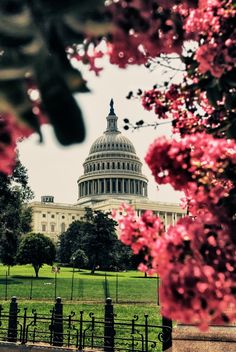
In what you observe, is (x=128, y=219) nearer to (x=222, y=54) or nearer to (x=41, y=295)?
(x=222, y=54)

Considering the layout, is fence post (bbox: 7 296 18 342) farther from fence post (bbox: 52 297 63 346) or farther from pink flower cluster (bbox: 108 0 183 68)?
pink flower cluster (bbox: 108 0 183 68)

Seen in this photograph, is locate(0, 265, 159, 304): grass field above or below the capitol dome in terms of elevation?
below

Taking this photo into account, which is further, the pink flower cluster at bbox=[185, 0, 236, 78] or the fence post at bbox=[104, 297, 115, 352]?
the fence post at bbox=[104, 297, 115, 352]

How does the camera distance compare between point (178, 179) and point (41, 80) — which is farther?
point (178, 179)

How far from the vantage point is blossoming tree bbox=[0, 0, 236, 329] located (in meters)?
1.42

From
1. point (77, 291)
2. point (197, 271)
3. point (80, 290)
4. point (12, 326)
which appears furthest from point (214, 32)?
point (80, 290)

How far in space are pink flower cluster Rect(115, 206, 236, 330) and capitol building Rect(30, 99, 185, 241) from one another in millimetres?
120983

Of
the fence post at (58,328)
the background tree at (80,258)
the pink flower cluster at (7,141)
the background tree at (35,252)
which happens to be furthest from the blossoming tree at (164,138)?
the background tree at (80,258)

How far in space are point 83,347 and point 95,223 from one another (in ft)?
204

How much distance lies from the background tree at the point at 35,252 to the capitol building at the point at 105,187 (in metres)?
67.2

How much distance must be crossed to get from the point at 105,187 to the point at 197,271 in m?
127

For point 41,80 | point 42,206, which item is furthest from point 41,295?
point 42,206

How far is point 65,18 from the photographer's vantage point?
4.58 ft

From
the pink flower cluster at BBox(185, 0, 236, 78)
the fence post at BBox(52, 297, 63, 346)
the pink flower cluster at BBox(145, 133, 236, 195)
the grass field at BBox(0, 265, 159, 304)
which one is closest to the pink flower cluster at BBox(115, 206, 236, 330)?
the pink flower cluster at BBox(145, 133, 236, 195)
